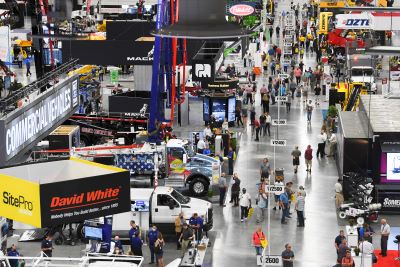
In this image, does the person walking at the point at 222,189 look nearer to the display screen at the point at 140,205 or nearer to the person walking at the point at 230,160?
the person walking at the point at 230,160

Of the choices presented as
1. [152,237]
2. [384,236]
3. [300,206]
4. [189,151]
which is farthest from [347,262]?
[189,151]

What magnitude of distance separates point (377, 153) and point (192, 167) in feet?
18.6

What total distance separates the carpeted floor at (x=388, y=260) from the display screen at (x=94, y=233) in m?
6.44

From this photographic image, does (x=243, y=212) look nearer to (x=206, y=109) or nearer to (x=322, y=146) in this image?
(x=322, y=146)

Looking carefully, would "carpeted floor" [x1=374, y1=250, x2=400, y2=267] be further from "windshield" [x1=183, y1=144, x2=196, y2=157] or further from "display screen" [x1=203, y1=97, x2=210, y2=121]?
"display screen" [x1=203, y1=97, x2=210, y2=121]

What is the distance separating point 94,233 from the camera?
2484 centimetres

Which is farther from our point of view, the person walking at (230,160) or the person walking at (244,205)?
the person walking at (230,160)

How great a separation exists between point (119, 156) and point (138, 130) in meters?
7.39

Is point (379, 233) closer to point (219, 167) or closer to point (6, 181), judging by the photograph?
point (219, 167)

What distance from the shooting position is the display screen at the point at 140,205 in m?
26.8

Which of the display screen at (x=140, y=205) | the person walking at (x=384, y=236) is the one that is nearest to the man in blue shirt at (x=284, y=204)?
the person walking at (x=384, y=236)

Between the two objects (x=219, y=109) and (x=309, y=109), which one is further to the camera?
(x=219, y=109)

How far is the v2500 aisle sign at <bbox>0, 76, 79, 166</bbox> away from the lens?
17.1 meters

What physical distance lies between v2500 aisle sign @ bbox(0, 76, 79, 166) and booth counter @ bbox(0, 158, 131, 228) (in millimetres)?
635
